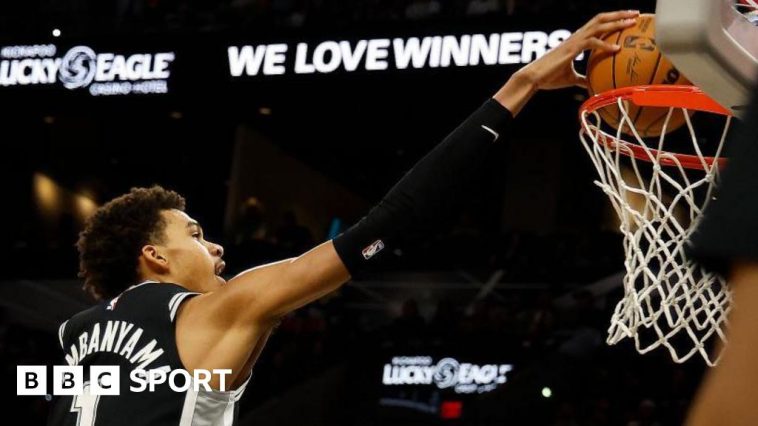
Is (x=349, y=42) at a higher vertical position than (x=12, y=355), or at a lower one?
higher

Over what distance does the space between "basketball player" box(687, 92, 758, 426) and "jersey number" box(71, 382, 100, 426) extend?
149 centimetres

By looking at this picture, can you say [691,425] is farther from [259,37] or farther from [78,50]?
[78,50]

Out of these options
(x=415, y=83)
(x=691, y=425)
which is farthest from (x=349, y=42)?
(x=691, y=425)

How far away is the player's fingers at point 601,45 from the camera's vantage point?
2099mm

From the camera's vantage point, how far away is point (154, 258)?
7.16ft

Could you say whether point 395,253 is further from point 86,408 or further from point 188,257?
point 86,408

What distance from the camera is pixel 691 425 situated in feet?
2.14

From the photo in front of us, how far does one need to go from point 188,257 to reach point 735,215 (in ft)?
5.50

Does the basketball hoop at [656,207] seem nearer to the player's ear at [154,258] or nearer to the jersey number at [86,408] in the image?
the player's ear at [154,258]

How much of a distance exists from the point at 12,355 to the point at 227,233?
2.22 meters

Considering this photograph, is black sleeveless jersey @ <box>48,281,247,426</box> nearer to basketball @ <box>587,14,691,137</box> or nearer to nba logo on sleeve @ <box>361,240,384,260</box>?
nba logo on sleeve @ <box>361,240,384,260</box>

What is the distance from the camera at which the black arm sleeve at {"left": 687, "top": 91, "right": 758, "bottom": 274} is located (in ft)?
2.08

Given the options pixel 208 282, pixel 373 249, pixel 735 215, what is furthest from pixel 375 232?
pixel 735 215

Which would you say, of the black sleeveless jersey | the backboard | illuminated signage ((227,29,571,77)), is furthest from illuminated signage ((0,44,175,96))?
the backboard
